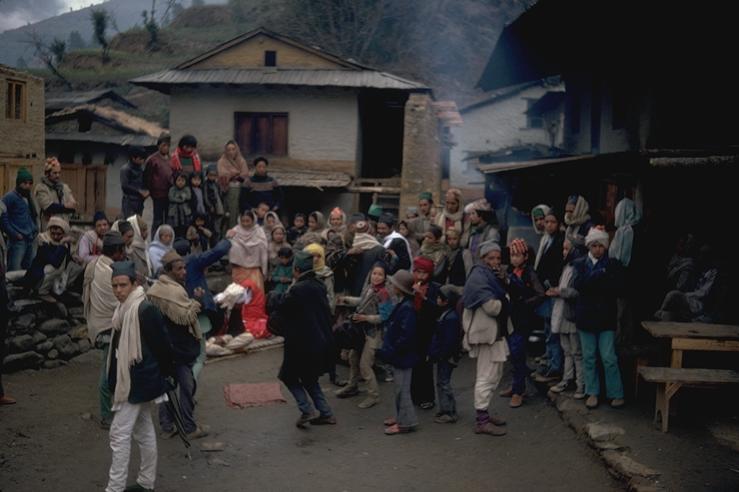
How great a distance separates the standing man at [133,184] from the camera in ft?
41.9

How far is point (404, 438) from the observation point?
7.96 meters

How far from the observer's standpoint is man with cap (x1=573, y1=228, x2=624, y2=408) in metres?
8.14

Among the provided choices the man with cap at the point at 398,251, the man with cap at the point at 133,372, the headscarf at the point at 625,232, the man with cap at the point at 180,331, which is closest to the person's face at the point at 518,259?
the headscarf at the point at 625,232

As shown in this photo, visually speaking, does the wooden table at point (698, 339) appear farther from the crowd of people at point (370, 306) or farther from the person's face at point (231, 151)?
the person's face at point (231, 151)

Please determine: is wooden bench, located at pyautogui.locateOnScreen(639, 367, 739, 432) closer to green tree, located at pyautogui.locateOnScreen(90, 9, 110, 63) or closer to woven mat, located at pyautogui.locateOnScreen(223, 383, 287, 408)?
woven mat, located at pyautogui.locateOnScreen(223, 383, 287, 408)

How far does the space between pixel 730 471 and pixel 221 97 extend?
59.0 feet

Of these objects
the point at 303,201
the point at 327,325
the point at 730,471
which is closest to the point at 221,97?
the point at 303,201

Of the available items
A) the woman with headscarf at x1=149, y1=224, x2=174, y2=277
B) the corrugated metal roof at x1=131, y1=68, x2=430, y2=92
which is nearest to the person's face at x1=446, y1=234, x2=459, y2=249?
the woman with headscarf at x1=149, y1=224, x2=174, y2=277

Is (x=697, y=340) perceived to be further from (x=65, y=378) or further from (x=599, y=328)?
(x=65, y=378)

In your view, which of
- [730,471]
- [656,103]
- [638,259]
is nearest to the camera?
[730,471]

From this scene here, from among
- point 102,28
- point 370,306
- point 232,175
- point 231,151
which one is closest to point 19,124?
point 231,151

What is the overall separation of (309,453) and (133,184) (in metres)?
7.15

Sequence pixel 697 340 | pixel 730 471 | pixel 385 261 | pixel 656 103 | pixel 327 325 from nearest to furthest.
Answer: pixel 730 471 < pixel 697 340 < pixel 327 325 < pixel 385 261 < pixel 656 103

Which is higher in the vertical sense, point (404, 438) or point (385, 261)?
point (385, 261)
